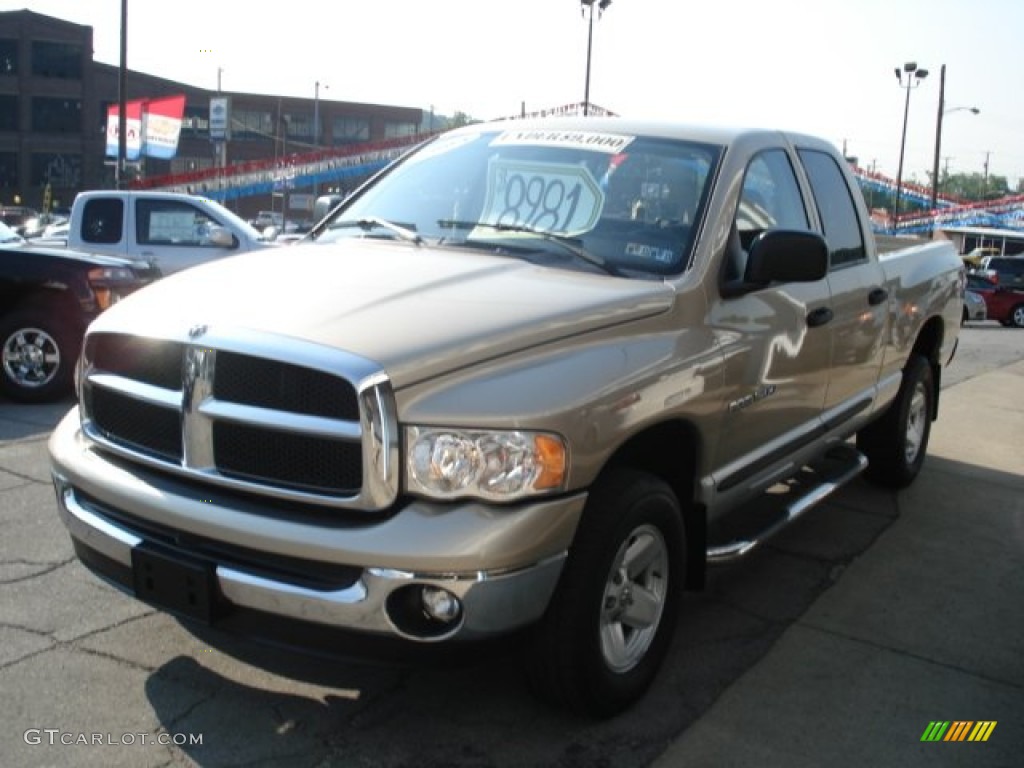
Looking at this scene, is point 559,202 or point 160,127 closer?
point 559,202

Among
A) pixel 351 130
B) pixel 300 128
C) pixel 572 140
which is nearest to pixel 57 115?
pixel 300 128

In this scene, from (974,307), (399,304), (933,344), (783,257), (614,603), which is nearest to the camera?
(399,304)

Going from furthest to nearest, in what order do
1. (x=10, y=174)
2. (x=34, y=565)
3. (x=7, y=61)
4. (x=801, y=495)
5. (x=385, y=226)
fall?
(x=10, y=174) → (x=7, y=61) → (x=801, y=495) → (x=34, y=565) → (x=385, y=226)

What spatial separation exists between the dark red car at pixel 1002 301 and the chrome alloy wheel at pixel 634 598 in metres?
26.2

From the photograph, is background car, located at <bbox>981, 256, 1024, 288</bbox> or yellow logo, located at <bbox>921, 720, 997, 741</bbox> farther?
background car, located at <bbox>981, 256, 1024, 288</bbox>

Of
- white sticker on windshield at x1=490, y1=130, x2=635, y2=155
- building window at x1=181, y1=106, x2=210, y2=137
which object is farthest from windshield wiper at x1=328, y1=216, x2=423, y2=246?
building window at x1=181, y1=106, x2=210, y2=137

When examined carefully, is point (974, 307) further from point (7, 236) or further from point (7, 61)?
point (7, 61)

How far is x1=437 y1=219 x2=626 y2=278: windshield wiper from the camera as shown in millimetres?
3639

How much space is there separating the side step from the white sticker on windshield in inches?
63.0

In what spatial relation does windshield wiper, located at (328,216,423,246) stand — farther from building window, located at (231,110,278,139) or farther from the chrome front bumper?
building window, located at (231,110,278,139)

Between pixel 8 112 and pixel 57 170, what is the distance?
186 inches

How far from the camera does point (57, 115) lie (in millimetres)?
71312

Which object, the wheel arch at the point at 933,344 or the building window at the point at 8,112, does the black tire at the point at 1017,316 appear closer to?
the wheel arch at the point at 933,344

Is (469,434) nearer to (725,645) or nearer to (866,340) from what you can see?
(725,645)
